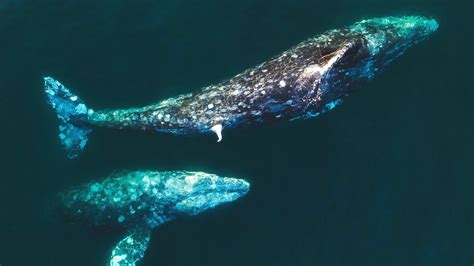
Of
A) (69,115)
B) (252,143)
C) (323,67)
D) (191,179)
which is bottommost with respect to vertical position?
(191,179)

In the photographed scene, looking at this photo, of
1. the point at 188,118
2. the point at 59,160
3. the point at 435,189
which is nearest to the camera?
the point at 188,118

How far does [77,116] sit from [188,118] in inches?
147

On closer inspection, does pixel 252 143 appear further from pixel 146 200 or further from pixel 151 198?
pixel 146 200

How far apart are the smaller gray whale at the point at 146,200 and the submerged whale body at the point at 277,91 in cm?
146

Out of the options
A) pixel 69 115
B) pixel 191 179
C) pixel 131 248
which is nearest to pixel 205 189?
pixel 191 179

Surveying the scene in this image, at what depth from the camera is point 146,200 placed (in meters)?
12.2

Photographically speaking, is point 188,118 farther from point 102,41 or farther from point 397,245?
point 397,245

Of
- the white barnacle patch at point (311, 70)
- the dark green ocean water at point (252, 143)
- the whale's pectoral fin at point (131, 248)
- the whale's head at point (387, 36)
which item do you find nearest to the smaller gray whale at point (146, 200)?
the whale's pectoral fin at point (131, 248)

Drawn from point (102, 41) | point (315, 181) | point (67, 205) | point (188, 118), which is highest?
point (102, 41)

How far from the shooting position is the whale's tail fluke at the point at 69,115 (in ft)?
41.7

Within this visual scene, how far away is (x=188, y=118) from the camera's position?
12000 millimetres

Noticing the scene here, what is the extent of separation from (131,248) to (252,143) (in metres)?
4.81

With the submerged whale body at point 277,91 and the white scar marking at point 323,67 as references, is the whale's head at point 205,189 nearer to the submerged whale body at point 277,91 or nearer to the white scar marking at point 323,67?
the submerged whale body at point 277,91

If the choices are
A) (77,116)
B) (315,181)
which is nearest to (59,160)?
(77,116)
